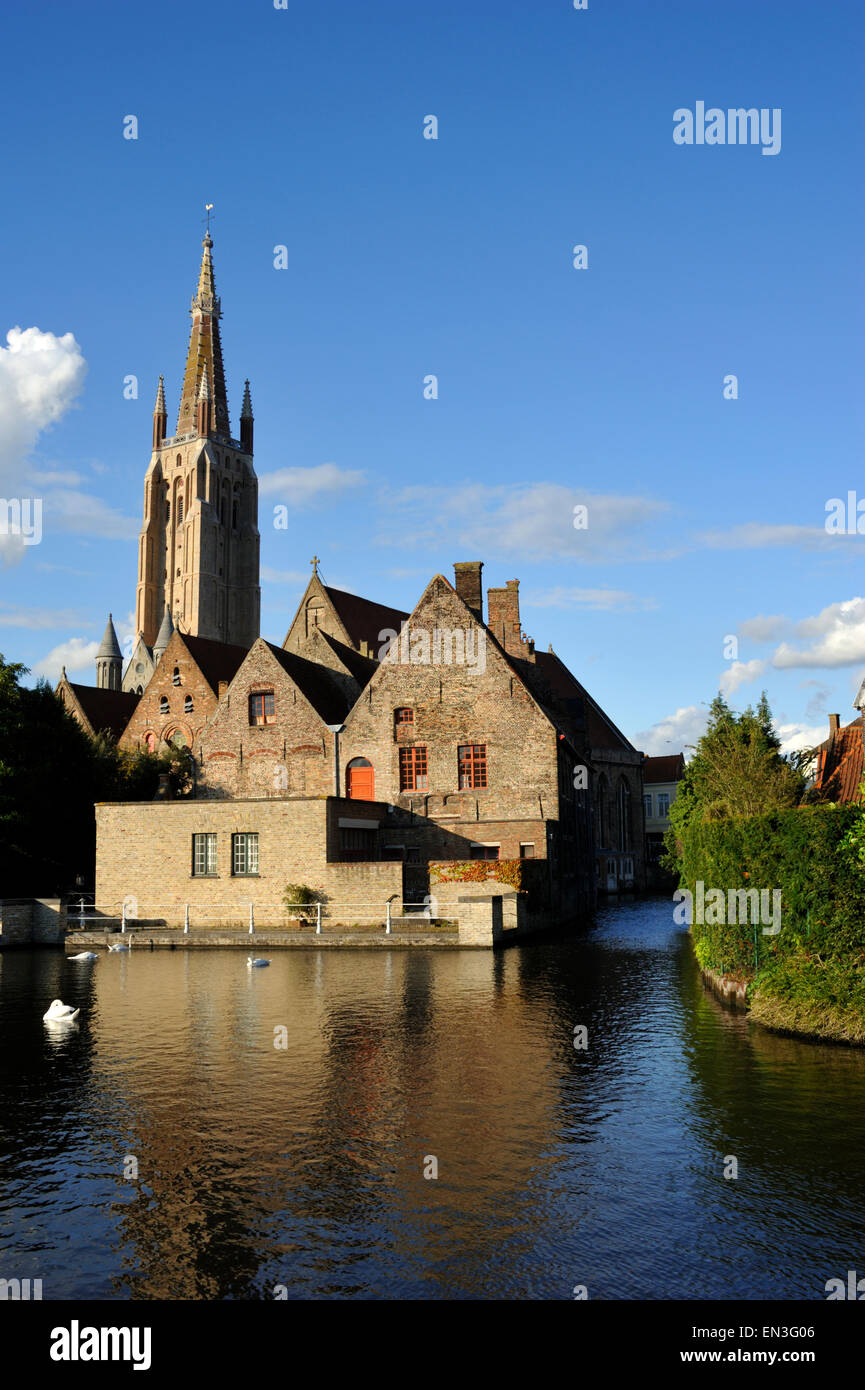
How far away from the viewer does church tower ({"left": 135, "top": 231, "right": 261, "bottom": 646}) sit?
127688mm

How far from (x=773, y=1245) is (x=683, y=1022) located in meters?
8.98

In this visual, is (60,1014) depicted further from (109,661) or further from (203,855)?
(109,661)

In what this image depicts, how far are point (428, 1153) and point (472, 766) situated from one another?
29.2 m

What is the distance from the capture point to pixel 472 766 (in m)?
37.8

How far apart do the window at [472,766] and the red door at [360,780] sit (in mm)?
3655

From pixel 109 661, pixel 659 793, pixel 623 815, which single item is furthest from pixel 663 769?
pixel 109 661

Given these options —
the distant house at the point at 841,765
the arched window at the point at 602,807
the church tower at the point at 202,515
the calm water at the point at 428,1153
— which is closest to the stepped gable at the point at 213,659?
the arched window at the point at 602,807

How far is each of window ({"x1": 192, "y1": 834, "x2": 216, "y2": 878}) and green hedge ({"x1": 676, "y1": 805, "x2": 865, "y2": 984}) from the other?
21.2 meters

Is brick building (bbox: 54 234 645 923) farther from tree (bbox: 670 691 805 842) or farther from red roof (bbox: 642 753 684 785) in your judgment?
red roof (bbox: 642 753 684 785)

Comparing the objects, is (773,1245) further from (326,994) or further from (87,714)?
(87,714)

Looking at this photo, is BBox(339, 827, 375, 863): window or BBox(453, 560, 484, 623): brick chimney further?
BBox(453, 560, 484, 623): brick chimney

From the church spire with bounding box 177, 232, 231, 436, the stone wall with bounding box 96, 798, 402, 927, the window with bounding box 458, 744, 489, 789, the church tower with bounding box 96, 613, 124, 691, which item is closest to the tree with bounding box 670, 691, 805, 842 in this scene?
the window with bounding box 458, 744, 489, 789

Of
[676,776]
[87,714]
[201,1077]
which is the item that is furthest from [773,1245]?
[676,776]

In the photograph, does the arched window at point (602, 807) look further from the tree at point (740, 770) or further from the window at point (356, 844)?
the window at point (356, 844)
